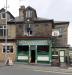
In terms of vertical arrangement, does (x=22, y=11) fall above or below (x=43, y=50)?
above

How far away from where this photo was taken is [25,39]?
5866cm

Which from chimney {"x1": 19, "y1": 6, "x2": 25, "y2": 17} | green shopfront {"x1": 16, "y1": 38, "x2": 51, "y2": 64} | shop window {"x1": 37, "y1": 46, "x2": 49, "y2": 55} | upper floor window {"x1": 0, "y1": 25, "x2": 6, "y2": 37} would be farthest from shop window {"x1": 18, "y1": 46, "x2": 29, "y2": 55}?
chimney {"x1": 19, "y1": 6, "x2": 25, "y2": 17}

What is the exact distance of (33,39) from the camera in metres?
58.2

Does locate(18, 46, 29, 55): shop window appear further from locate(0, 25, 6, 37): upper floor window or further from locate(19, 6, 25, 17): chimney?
locate(19, 6, 25, 17): chimney

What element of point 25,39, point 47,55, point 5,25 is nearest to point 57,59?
point 47,55

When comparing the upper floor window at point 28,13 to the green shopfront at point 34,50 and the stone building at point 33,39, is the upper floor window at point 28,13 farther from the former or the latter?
the green shopfront at point 34,50

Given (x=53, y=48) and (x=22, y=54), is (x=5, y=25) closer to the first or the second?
(x=22, y=54)

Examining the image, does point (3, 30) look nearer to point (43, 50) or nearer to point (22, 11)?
point (22, 11)

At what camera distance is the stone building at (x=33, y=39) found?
57094 millimetres

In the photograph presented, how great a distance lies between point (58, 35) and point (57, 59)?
10.4 m

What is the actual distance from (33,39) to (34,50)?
2033mm

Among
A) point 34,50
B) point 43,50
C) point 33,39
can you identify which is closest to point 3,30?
point 33,39

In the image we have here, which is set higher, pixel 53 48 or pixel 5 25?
pixel 5 25

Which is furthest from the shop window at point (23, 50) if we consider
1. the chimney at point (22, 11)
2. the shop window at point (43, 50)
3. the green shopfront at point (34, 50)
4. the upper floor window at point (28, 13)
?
the chimney at point (22, 11)
